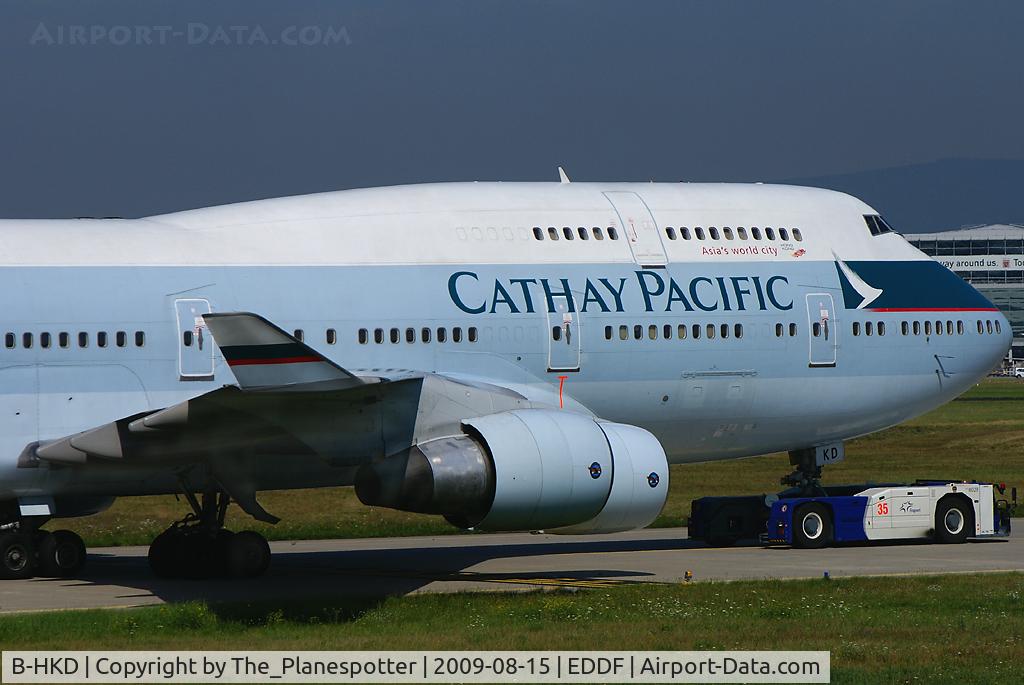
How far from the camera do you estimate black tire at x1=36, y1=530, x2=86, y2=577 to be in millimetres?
25062

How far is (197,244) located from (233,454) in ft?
11.2

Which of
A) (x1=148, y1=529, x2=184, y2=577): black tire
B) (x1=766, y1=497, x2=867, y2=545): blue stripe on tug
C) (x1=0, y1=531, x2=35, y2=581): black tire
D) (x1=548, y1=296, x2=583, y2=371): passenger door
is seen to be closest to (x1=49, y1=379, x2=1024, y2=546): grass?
(x1=766, y1=497, x2=867, y2=545): blue stripe on tug

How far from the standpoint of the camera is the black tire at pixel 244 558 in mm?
24844

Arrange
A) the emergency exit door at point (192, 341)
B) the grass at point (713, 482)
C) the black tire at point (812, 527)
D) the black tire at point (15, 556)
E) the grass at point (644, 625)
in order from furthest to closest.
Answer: the grass at point (713, 482) < the black tire at point (812, 527) < the black tire at point (15, 556) < the emergency exit door at point (192, 341) < the grass at point (644, 625)

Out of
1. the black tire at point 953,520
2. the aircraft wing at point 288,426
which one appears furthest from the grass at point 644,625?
the black tire at point 953,520

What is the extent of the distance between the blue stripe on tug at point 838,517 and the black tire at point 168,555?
35.9 ft

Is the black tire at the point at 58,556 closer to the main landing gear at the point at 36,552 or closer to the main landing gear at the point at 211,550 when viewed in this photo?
the main landing gear at the point at 36,552

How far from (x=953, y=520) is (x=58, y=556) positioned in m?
16.3

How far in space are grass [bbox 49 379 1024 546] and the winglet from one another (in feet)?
50.6

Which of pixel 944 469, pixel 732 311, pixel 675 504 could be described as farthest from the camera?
pixel 944 469

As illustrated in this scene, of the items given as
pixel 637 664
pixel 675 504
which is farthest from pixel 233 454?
pixel 675 504

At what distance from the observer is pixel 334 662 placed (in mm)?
15812

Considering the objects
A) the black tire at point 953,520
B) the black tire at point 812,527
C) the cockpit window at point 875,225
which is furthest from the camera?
the cockpit window at point 875,225

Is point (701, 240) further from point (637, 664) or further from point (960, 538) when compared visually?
point (637, 664)
